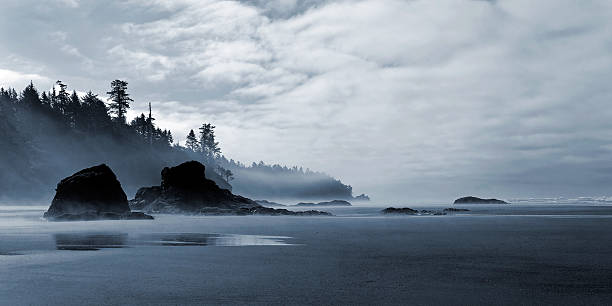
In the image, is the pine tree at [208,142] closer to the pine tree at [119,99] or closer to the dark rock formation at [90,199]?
the pine tree at [119,99]

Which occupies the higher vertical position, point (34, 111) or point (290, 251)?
point (34, 111)

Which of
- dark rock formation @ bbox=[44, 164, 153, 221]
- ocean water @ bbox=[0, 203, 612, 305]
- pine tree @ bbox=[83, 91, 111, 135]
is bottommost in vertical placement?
ocean water @ bbox=[0, 203, 612, 305]

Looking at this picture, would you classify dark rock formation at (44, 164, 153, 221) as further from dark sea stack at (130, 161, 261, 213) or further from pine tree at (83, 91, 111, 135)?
pine tree at (83, 91, 111, 135)

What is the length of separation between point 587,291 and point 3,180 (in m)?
123

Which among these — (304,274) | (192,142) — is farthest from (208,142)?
(304,274)

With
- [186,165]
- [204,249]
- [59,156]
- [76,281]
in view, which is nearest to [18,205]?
[59,156]

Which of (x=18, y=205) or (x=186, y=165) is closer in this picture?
(x=186, y=165)

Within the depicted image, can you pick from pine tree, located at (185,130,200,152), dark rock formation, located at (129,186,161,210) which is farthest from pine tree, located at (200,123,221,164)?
dark rock formation, located at (129,186,161,210)

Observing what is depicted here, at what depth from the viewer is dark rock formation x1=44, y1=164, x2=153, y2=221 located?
205 ft

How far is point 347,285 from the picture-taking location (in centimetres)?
1511

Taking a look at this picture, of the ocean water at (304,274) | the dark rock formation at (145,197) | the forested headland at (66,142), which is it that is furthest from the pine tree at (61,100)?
the ocean water at (304,274)

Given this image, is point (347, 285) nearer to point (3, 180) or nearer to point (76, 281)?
point (76, 281)

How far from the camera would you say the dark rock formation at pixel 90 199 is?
205 ft

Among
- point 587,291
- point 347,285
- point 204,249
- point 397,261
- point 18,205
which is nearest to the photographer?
point 587,291
